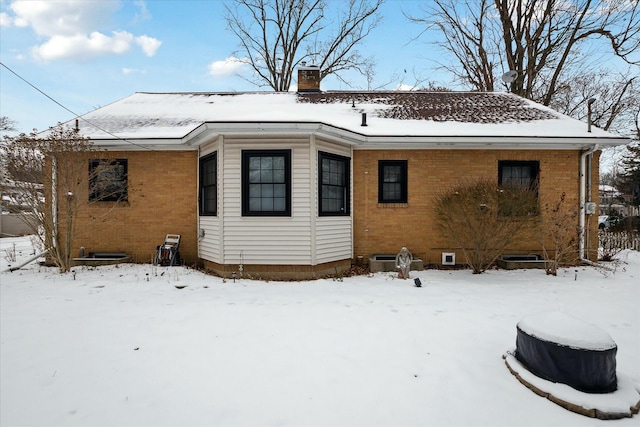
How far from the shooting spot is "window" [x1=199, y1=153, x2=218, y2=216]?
7.75m

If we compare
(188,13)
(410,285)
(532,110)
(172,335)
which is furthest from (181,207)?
(532,110)

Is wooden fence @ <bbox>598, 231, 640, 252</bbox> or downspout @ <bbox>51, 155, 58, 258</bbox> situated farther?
wooden fence @ <bbox>598, 231, 640, 252</bbox>

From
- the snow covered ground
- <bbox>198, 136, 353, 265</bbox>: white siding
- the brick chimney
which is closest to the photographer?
the snow covered ground

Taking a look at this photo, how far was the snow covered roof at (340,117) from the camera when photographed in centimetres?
777

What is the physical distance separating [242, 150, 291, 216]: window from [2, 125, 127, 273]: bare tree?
12.4 ft

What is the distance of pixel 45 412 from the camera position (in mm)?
2586

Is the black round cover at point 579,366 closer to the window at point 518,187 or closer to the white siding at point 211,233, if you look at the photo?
the window at point 518,187

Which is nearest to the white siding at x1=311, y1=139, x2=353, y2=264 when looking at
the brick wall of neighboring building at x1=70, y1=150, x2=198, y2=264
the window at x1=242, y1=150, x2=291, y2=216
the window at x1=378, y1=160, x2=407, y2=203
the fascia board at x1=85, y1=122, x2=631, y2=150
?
the fascia board at x1=85, y1=122, x2=631, y2=150

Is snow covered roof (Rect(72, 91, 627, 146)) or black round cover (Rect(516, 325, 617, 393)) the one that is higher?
snow covered roof (Rect(72, 91, 627, 146))

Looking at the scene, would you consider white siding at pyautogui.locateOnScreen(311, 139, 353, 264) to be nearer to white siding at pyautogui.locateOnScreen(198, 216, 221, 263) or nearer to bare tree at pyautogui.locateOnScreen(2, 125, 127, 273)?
white siding at pyautogui.locateOnScreen(198, 216, 221, 263)

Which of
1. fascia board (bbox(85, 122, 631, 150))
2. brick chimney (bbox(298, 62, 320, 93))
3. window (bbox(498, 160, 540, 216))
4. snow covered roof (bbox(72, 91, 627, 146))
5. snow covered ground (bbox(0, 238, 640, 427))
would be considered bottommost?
snow covered ground (bbox(0, 238, 640, 427))

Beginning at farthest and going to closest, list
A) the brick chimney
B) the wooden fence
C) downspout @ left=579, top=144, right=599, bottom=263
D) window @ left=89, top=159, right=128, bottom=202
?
the brick chimney, the wooden fence, downspout @ left=579, top=144, right=599, bottom=263, window @ left=89, top=159, right=128, bottom=202

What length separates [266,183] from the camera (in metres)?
7.32

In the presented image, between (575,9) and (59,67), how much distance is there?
22214 millimetres
